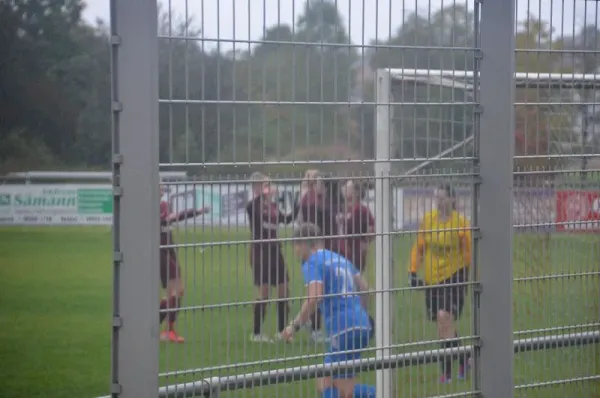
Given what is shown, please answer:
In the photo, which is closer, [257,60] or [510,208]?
[257,60]

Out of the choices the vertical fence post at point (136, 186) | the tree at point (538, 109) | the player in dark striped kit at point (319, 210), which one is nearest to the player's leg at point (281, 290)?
the player in dark striped kit at point (319, 210)

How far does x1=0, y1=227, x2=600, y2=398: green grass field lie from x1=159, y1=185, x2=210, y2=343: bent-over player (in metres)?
0.04

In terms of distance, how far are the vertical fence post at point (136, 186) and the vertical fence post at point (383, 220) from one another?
1.17 metres

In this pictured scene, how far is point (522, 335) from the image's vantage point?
17.3ft

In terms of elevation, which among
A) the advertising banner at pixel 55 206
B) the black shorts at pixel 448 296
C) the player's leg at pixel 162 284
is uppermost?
the advertising banner at pixel 55 206

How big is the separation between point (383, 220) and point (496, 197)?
2.11 ft

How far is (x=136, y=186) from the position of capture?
3846 mm


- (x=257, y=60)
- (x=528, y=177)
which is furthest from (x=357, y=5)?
(x=528, y=177)

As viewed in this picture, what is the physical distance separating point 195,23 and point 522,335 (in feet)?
8.01

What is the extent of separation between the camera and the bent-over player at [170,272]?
4027mm

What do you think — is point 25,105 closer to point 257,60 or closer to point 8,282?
point 257,60

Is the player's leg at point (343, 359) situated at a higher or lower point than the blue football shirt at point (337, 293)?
lower

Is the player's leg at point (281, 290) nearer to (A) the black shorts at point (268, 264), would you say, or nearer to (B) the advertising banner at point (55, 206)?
(A) the black shorts at point (268, 264)

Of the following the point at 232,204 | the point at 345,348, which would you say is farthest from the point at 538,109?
the point at 232,204
